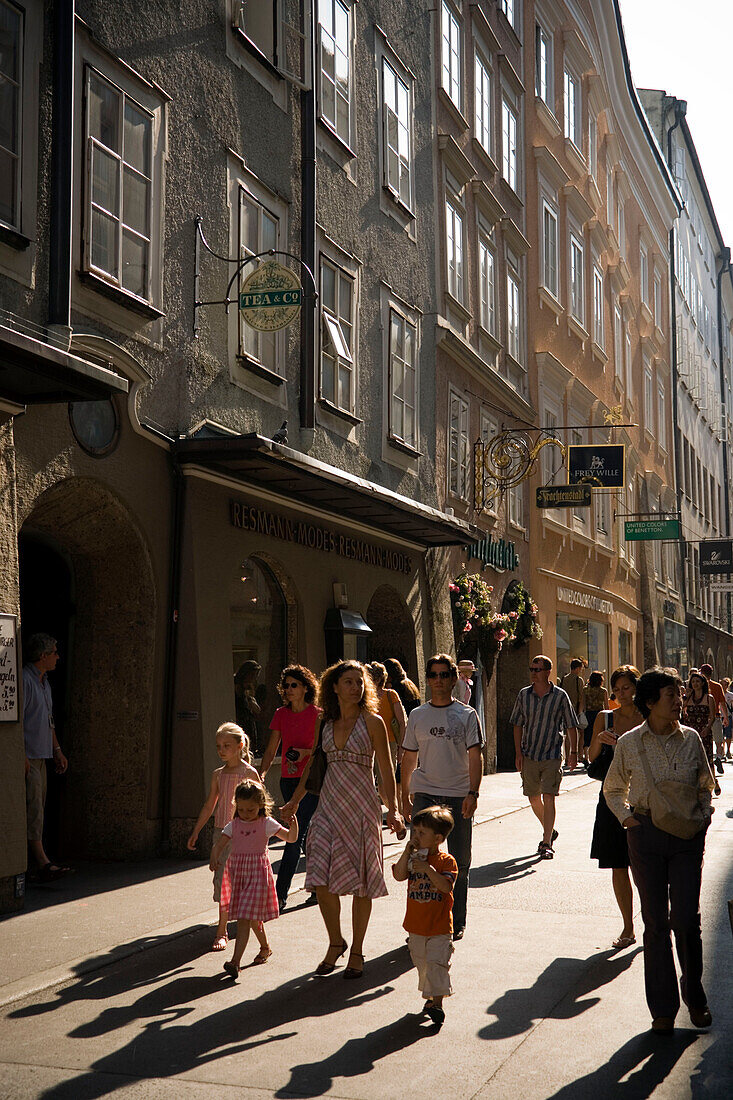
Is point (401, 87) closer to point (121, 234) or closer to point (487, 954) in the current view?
point (121, 234)

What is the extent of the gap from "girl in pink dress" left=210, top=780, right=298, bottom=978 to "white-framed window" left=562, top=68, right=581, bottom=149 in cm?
2692

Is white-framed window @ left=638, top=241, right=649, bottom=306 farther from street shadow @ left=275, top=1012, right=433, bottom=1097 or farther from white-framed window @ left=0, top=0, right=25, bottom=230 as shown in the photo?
street shadow @ left=275, top=1012, right=433, bottom=1097

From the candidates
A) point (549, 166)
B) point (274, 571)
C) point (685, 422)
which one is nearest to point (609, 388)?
point (549, 166)

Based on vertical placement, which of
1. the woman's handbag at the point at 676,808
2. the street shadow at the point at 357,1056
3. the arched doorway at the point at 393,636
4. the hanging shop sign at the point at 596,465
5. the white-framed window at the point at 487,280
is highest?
the white-framed window at the point at 487,280

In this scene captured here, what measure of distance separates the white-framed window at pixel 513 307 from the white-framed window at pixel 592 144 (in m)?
→ 9.01

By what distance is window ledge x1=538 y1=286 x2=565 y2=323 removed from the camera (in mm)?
27983

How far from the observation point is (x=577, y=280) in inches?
1260

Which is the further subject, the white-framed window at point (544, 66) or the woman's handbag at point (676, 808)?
the white-framed window at point (544, 66)

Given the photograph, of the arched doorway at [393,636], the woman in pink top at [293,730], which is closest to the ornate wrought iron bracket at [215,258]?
the woman in pink top at [293,730]

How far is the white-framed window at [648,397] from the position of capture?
42.3 meters

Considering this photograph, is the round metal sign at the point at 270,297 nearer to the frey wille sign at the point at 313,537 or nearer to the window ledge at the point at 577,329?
the frey wille sign at the point at 313,537

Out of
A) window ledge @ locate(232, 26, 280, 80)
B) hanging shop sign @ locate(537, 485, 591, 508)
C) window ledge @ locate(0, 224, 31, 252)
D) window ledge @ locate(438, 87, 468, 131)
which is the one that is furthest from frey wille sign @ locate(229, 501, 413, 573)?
window ledge @ locate(438, 87, 468, 131)

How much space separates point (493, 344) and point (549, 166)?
705cm

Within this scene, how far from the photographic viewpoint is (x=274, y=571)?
14750mm
